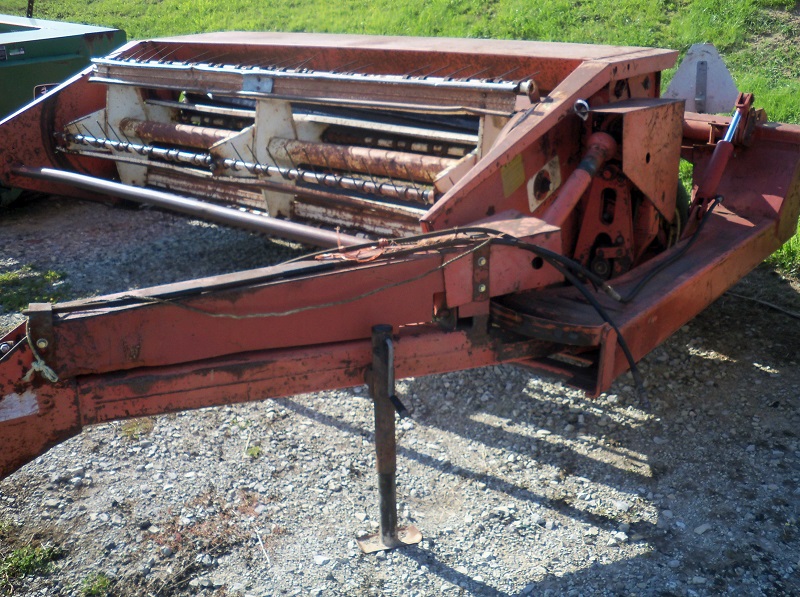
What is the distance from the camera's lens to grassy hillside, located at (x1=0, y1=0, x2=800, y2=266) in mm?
8297

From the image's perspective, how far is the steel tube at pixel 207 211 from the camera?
418 cm

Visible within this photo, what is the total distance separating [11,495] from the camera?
140 inches

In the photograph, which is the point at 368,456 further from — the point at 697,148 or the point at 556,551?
the point at 697,148

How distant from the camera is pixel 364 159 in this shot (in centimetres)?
435

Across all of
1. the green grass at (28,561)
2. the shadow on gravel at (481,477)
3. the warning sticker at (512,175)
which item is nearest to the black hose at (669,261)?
the warning sticker at (512,175)

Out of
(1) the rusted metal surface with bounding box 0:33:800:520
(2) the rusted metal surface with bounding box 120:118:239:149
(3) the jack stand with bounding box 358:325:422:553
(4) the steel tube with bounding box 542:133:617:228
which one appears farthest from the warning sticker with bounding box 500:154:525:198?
(2) the rusted metal surface with bounding box 120:118:239:149

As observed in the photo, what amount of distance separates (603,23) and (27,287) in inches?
264

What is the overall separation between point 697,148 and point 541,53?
1137 mm

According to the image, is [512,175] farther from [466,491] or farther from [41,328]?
[41,328]

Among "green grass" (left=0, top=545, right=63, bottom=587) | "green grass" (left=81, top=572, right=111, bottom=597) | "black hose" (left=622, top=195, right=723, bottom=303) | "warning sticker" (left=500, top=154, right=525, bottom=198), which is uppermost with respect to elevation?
"warning sticker" (left=500, top=154, right=525, bottom=198)

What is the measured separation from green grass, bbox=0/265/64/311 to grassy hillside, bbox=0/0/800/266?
5.76 m

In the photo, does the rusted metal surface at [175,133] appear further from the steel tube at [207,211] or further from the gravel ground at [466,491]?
the gravel ground at [466,491]

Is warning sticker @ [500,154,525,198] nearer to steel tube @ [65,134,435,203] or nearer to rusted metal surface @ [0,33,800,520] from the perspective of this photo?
rusted metal surface @ [0,33,800,520]

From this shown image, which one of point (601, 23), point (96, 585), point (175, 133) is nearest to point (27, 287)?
point (175, 133)
